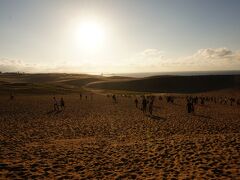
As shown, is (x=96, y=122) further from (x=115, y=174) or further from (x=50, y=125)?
(x=115, y=174)

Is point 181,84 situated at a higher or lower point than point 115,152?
higher

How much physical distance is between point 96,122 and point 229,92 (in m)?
59.5

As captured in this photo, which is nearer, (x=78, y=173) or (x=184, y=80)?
(x=78, y=173)

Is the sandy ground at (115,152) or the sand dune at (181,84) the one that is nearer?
the sandy ground at (115,152)

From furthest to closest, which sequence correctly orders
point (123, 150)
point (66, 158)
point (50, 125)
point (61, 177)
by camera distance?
point (50, 125), point (123, 150), point (66, 158), point (61, 177)

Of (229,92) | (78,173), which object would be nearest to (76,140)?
(78,173)

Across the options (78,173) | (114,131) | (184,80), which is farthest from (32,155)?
(184,80)

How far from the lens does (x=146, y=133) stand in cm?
2127

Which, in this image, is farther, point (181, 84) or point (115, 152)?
point (181, 84)

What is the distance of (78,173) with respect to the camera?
11.9m

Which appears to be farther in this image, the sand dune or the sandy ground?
the sand dune

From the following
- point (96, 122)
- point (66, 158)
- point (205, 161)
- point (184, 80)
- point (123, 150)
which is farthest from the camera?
point (184, 80)

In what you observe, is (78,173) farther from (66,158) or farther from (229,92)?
(229,92)

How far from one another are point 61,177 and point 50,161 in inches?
99.2
